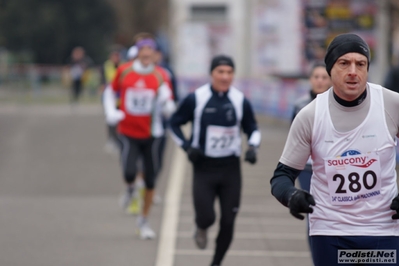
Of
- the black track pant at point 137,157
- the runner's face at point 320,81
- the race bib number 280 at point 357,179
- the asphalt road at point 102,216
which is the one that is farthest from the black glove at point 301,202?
the black track pant at point 137,157

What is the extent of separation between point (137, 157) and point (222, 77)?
2327mm

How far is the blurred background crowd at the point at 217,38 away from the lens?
26312 millimetres

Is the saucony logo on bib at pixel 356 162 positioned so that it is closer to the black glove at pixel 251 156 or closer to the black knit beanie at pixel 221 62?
the black glove at pixel 251 156

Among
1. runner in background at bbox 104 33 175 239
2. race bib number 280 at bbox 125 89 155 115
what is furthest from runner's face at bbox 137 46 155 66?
race bib number 280 at bbox 125 89 155 115

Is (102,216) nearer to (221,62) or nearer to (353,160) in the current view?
(221,62)

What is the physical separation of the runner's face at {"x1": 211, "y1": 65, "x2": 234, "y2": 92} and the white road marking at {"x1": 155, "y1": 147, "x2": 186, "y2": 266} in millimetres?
1646

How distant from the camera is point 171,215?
11.2m

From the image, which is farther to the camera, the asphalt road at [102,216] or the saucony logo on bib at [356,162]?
the asphalt road at [102,216]

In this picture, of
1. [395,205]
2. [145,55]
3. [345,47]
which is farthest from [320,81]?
[395,205]

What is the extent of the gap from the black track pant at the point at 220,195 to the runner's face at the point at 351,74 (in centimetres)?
324

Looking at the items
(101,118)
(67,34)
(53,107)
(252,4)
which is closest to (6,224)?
(101,118)

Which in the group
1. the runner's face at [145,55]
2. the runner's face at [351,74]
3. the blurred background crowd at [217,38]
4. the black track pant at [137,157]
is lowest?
the blurred background crowd at [217,38]

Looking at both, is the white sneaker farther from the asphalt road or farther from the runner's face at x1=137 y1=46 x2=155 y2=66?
the runner's face at x1=137 y1=46 x2=155 y2=66

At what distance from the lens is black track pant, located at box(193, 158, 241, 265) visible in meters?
7.73
